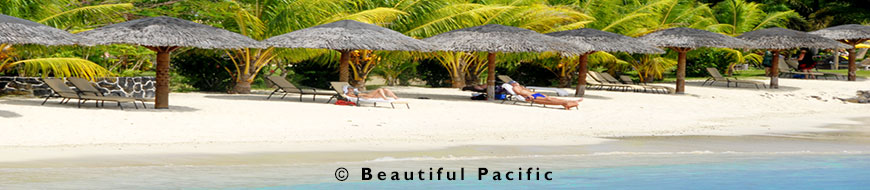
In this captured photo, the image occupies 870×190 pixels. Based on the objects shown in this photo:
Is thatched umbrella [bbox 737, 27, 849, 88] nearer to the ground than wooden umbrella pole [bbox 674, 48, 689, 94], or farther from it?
farther from it

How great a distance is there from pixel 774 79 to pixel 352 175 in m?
17.8

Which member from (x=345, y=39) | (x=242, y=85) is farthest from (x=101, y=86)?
(x=345, y=39)

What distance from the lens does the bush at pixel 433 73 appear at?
23609 millimetres

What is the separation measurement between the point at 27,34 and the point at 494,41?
780 cm

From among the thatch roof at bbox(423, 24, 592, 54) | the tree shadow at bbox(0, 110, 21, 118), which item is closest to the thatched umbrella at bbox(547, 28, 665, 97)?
the thatch roof at bbox(423, 24, 592, 54)

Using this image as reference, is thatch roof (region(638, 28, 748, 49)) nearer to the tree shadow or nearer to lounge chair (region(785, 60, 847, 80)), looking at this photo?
lounge chair (region(785, 60, 847, 80))

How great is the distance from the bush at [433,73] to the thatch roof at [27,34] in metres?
12.4

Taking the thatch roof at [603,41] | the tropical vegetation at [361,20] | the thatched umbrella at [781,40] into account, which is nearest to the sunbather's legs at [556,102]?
the thatch roof at [603,41]

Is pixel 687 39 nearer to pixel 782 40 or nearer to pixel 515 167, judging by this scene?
pixel 782 40

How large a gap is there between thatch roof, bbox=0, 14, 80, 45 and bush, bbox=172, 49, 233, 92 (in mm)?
6782

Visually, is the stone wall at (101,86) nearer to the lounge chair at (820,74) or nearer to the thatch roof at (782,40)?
the thatch roof at (782,40)

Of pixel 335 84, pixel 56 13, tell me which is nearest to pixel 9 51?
pixel 56 13

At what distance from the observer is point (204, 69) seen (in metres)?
19.0

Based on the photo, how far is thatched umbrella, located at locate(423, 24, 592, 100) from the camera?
648 inches
